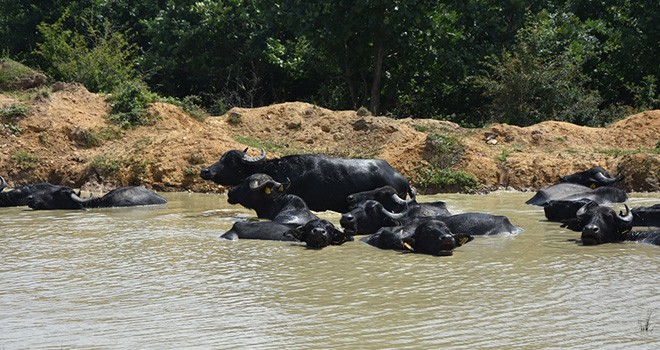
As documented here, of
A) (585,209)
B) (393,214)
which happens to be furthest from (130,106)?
(585,209)

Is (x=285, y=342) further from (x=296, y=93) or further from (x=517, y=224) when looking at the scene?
(x=296, y=93)

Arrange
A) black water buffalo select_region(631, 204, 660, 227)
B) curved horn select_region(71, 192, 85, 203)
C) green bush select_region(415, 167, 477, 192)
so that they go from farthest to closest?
green bush select_region(415, 167, 477, 192)
curved horn select_region(71, 192, 85, 203)
black water buffalo select_region(631, 204, 660, 227)

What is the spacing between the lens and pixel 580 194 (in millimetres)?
13805

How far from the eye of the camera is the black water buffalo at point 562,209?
1208cm

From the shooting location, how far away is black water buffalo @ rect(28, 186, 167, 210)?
46.8ft

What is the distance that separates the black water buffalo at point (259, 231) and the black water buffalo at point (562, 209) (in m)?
3.46

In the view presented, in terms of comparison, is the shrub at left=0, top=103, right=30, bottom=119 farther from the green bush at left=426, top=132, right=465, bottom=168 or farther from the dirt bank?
A: the green bush at left=426, top=132, right=465, bottom=168

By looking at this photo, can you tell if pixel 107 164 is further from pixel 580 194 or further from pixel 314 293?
pixel 314 293

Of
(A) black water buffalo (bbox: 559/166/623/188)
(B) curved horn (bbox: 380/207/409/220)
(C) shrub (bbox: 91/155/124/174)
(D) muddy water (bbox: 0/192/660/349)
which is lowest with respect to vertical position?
(D) muddy water (bbox: 0/192/660/349)

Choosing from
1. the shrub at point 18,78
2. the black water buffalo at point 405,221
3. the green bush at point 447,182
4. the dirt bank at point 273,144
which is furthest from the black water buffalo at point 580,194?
the shrub at point 18,78

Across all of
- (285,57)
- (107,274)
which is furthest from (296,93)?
(107,274)

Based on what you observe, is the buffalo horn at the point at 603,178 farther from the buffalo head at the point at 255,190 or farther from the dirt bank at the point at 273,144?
the buffalo head at the point at 255,190

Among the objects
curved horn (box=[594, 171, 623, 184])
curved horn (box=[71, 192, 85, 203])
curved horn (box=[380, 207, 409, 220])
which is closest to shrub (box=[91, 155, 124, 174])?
curved horn (box=[71, 192, 85, 203])

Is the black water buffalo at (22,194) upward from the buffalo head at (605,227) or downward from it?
upward
